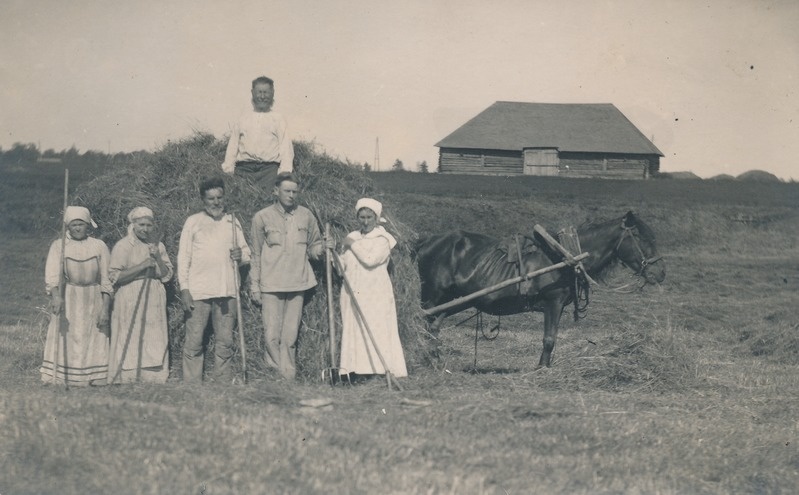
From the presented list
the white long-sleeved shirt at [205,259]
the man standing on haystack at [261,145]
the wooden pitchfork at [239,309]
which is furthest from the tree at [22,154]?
the wooden pitchfork at [239,309]

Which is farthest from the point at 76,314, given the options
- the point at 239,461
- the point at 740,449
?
the point at 740,449

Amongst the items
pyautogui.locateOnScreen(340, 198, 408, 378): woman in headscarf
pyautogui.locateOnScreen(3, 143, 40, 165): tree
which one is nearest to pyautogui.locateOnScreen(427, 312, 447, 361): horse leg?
pyautogui.locateOnScreen(340, 198, 408, 378): woman in headscarf

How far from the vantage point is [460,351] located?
11352 millimetres

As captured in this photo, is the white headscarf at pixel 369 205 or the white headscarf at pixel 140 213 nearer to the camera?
the white headscarf at pixel 140 213

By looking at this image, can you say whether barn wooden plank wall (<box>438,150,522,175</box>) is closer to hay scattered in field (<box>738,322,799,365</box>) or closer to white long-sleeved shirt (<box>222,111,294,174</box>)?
hay scattered in field (<box>738,322,799,365</box>)

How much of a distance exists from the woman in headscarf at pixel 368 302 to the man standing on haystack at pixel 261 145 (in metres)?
1.15

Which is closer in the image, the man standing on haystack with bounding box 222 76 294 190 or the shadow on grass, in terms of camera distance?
the man standing on haystack with bounding box 222 76 294 190

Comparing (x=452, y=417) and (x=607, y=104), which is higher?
(x=607, y=104)

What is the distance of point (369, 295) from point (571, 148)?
1369 inches

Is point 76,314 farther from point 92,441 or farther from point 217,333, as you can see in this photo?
point 92,441

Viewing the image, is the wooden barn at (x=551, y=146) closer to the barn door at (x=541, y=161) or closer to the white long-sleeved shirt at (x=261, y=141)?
the barn door at (x=541, y=161)

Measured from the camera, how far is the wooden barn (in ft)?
136

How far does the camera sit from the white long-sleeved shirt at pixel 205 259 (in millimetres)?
7582

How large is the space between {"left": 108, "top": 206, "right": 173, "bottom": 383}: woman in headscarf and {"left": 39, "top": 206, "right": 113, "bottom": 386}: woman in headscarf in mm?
125
